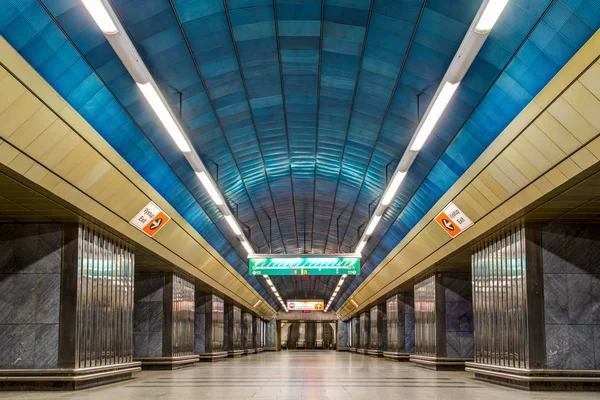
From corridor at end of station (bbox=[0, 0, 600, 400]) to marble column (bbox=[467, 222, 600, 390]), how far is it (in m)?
0.05

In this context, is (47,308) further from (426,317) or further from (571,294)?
(426,317)

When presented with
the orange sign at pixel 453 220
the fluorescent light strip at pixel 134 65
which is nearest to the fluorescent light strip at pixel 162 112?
the fluorescent light strip at pixel 134 65

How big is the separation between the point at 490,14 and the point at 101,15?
5.21m

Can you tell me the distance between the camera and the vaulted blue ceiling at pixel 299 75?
11656mm

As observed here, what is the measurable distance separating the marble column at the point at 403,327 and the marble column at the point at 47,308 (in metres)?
23.3

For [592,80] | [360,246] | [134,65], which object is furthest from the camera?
[360,246]

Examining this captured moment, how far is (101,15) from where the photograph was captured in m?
9.25

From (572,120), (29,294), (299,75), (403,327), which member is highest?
(299,75)

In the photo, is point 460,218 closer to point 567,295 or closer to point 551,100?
point 567,295

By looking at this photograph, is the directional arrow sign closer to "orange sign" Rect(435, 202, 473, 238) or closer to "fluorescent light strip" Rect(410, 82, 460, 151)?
"fluorescent light strip" Rect(410, 82, 460, 151)

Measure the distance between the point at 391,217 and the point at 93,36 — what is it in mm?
19190

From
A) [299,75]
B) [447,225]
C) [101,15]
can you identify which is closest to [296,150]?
[447,225]

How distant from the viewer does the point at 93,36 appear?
12.1 m

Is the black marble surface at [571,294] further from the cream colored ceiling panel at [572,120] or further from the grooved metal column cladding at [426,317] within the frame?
the grooved metal column cladding at [426,317]
